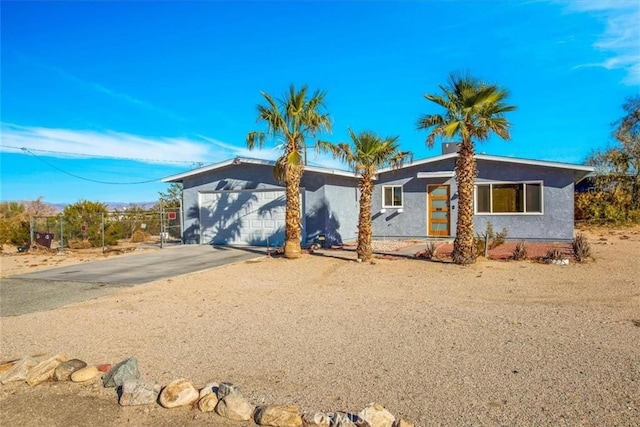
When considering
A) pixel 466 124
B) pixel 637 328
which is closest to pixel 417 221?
pixel 466 124

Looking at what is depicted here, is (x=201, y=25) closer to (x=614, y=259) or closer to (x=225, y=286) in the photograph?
(x=225, y=286)

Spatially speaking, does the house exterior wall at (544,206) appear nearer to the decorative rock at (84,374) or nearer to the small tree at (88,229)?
the decorative rock at (84,374)

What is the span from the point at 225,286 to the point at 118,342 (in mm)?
3909

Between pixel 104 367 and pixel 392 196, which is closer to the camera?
pixel 104 367

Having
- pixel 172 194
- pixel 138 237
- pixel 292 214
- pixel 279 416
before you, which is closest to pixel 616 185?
pixel 292 214

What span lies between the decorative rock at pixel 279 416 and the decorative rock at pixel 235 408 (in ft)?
0.27

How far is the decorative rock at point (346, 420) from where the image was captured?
3.27 m

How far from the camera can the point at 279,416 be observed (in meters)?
3.43

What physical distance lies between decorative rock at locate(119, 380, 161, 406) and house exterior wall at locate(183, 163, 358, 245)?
41.7 ft

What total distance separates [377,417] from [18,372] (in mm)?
3594

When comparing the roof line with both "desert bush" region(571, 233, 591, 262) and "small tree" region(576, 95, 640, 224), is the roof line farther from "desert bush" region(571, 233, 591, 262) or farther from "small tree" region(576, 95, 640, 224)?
"small tree" region(576, 95, 640, 224)

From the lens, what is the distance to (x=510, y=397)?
12.3ft

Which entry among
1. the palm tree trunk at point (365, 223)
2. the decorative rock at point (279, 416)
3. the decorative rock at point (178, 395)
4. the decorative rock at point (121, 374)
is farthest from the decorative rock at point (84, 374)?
the palm tree trunk at point (365, 223)

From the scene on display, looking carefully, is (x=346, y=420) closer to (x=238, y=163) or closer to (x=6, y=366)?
(x=6, y=366)
